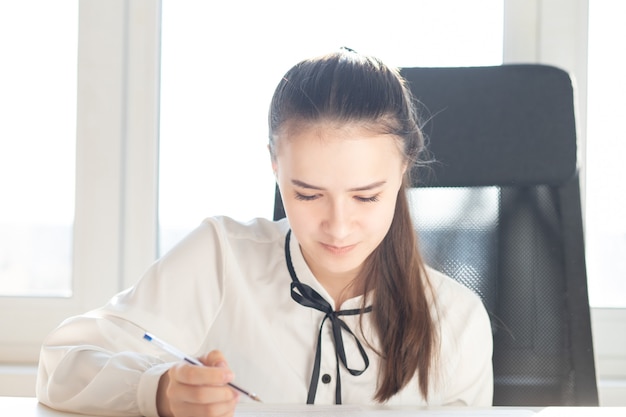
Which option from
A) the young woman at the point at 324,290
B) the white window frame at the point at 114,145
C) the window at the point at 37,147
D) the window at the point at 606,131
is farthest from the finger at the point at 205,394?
the window at the point at 606,131

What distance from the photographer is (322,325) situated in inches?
49.2

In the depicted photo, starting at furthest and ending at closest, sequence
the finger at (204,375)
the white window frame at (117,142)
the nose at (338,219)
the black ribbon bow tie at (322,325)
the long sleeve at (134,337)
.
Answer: the white window frame at (117,142), the black ribbon bow tie at (322,325), the nose at (338,219), the long sleeve at (134,337), the finger at (204,375)

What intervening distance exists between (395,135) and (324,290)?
286 mm

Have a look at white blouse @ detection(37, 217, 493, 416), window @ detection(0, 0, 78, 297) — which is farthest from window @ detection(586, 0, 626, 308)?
window @ detection(0, 0, 78, 297)

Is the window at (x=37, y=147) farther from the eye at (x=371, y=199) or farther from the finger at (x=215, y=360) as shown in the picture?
the finger at (x=215, y=360)

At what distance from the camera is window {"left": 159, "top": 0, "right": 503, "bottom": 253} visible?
1.89 m

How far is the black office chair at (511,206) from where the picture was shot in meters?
1.29

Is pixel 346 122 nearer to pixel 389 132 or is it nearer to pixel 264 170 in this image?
pixel 389 132

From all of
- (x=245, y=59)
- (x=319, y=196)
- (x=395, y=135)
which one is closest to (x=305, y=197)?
(x=319, y=196)

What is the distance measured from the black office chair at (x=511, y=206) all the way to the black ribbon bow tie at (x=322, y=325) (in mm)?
212

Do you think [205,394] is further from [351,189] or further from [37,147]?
[37,147]

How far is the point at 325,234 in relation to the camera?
113 cm

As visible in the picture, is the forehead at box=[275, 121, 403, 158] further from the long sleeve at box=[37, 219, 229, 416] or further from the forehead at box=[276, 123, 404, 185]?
the long sleeve at box=[37, 219, 229, 416]

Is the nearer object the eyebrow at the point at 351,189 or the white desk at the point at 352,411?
the white desk at the point at 352,411
